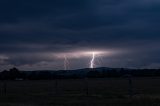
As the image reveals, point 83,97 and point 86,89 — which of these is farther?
point 86,89

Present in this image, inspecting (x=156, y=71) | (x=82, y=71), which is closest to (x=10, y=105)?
(x=82, y=71)

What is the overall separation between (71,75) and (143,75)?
69.1 feet

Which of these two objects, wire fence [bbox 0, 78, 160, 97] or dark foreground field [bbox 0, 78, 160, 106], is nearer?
dark foreground field [bbox 0, 78, 160, 106]

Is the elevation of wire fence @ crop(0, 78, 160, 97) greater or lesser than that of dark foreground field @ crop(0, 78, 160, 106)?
greater

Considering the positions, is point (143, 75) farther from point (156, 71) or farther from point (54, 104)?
point (54, 104)

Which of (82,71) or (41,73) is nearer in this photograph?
(82,71)

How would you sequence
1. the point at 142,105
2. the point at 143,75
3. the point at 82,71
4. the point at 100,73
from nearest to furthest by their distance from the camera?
the point at 142,105, the point at 82,71, the point at 100,73, the point at 143,75

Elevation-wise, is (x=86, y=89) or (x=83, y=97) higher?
(x=86, y=89)

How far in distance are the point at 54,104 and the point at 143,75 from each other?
99.1m

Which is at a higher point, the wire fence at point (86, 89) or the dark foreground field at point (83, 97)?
the wire fence at point (86, 89)

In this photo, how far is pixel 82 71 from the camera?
103 metres

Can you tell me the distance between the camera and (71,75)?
11588 cm

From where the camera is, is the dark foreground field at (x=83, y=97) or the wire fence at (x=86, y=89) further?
the wire fence at (x=86, y=89)

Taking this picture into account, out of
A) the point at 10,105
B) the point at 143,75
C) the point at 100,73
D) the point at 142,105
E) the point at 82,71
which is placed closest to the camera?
the point at 142,105
